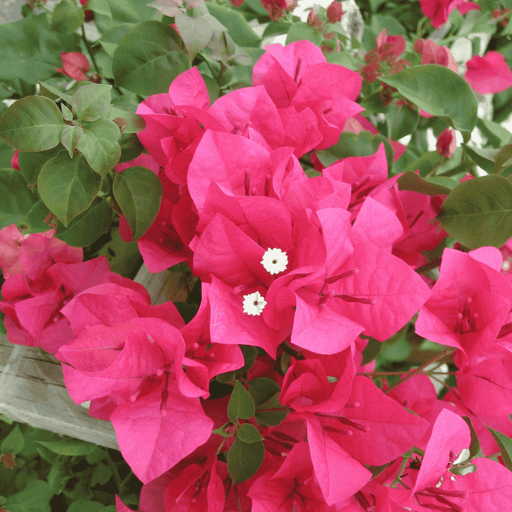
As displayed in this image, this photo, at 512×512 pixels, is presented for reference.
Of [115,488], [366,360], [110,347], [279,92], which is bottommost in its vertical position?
[115,488]

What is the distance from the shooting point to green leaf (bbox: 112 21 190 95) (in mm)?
472

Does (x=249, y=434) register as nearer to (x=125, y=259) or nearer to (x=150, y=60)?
(x=125, y=259)

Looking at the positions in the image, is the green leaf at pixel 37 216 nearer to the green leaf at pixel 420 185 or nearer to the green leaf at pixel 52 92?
the green leaf at pixel 52 92

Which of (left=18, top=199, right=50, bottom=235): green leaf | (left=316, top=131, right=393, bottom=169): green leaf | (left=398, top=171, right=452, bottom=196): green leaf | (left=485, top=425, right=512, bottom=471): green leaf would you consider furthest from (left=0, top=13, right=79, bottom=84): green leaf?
(left=485, top=425, right=512, bottom=471): green leaf

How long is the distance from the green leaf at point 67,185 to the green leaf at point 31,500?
63 centimetres

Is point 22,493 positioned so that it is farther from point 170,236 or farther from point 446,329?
point 446,329

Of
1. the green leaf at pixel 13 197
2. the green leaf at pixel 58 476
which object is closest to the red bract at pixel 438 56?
the green leaf at pixel 13 197

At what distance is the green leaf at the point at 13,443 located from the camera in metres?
0.78

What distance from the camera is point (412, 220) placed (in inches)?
19.5

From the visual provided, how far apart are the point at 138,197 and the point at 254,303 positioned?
6.4 inches

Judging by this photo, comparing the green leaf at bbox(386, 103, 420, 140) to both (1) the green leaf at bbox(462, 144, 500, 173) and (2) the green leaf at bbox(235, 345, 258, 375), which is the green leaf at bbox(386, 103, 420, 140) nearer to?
(1) the green leaf at bbox(462, 144, 500, 173)

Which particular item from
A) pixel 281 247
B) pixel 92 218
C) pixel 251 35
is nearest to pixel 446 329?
pixel 281 247

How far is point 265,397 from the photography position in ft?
1.30

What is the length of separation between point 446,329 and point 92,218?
15.8 inches
